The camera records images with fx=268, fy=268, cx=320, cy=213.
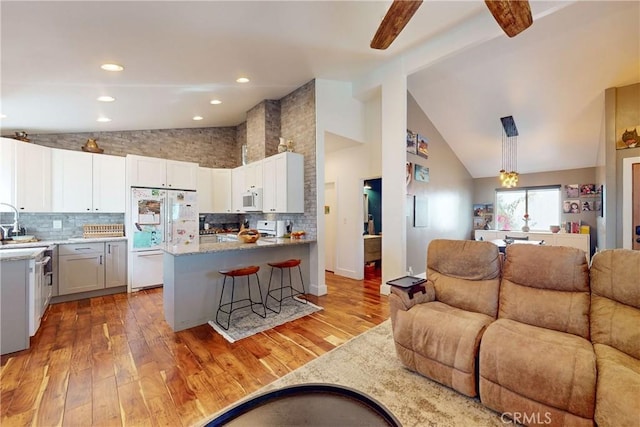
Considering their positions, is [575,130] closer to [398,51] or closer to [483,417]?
[398,51]

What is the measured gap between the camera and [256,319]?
11.1 ft

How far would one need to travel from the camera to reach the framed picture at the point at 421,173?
537 cm

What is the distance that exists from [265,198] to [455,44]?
3.67 metres

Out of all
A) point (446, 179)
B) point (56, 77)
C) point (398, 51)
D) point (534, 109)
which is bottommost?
point (446, 179)

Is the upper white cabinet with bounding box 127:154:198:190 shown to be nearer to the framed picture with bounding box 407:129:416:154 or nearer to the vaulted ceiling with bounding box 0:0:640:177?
the vaulted ceiling with bounding box 0:0:640:177

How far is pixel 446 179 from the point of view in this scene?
22.1ft

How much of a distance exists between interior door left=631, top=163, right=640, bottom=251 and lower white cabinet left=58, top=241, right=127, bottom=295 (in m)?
7.90

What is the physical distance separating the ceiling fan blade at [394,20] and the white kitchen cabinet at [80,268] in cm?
496

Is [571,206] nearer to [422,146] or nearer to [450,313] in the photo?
[422,146]

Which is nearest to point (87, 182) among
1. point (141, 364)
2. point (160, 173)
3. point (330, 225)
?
point (160, 173)

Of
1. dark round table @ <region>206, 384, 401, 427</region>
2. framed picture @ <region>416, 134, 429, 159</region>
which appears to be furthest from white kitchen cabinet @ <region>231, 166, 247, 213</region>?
dark round table @ <region>206, 384, 401, 427</region>

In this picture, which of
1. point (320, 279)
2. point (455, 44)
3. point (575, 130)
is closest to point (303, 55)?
point (455, 44)

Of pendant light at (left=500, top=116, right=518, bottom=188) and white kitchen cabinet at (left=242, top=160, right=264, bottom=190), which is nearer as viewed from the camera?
white kitchen cabinet at (left=242, top=160, right=264, bottom=190)

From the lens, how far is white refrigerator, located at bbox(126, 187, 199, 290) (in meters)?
4.55
